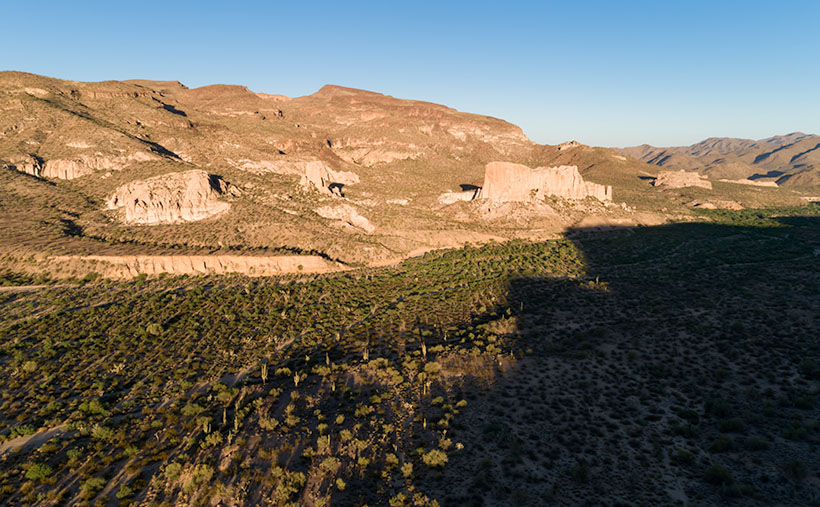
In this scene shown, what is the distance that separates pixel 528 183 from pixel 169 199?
3188 inches

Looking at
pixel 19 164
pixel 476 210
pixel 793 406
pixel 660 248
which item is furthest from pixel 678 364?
pixel 19 164

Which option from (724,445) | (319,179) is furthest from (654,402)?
(319,179)

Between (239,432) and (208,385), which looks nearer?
(239,432)

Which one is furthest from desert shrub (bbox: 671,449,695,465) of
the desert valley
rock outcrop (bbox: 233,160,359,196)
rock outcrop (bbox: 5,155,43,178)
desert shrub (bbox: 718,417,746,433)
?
rock outcrop (bbox: 5,155,43,178)

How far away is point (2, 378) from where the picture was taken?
26.7 metres

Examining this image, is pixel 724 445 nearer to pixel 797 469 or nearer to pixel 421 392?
pixel 797 469

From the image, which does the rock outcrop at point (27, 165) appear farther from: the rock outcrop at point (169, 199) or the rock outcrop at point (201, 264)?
the rock outcrop at point (201, 264)

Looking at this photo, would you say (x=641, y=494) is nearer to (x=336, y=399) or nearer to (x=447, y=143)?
(x=336, y=399)

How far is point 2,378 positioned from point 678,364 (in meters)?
50.7

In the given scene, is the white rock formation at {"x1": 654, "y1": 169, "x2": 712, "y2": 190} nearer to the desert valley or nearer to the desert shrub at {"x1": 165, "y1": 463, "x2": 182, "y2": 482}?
the desert valley

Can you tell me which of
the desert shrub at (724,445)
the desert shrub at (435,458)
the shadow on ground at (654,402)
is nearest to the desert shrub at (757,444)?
the shadow on ground at (654,402)

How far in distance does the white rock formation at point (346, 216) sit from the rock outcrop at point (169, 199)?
62.9ft

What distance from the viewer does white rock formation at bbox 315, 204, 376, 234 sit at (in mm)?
77750

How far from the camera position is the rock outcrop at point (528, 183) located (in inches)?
3548
